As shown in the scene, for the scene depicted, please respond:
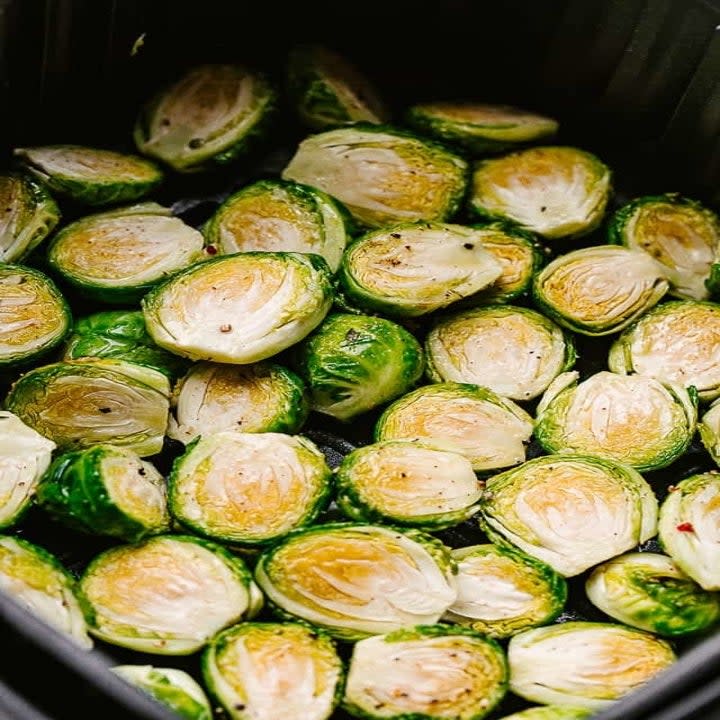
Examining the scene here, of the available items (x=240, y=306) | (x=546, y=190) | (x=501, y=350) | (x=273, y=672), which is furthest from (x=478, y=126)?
(x=273, y=672)

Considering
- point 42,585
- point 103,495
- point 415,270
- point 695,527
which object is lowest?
point 42,585

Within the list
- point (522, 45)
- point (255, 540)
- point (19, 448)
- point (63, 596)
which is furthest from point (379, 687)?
point (522, 45)

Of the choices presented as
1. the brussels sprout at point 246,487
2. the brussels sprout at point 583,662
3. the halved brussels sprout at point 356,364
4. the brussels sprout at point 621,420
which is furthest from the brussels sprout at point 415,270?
the brussels sprout at point 583,662

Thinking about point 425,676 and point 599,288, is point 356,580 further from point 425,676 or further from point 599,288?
point 599,288

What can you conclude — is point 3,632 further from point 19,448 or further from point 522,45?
point 522,45

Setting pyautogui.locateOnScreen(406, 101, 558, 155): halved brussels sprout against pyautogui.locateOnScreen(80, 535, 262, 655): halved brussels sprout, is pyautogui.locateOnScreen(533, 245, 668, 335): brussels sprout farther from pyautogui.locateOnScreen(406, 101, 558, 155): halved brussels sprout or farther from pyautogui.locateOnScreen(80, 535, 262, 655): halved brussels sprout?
pyautogui.locateOnScreen(80, 535, 262, 655): halved brussels sprout
